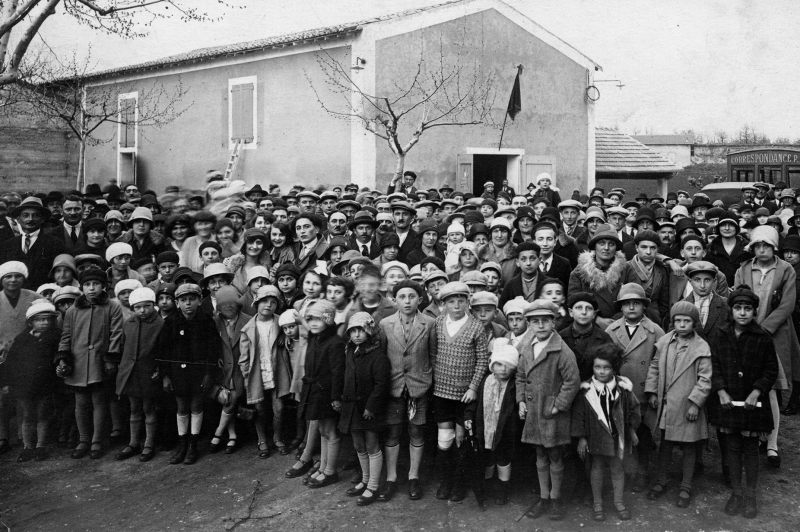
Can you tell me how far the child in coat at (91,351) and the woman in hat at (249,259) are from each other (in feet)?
3.67

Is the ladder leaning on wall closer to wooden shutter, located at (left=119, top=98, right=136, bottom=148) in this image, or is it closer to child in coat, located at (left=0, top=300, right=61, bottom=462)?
wooden shutter, located at (left=119, top=98, right=136, bottom=148)

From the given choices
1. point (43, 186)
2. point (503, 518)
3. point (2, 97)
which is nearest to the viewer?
point (503, 518)

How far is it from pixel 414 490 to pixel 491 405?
85cm

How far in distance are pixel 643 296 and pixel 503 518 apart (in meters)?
1.90

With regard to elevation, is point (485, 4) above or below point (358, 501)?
above

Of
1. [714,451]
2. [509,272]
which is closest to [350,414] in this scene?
[509,272]

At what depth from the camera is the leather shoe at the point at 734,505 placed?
480 cm

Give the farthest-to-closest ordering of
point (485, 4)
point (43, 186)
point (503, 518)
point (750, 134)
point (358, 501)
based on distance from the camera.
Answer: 1. point (750, 134)
2. point (43, 186)
3. point (485, 4)
4. point (358, 501)
5. point (503, 518)

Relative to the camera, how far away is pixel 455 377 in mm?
5188

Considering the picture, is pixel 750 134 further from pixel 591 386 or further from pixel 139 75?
pixel 591 386

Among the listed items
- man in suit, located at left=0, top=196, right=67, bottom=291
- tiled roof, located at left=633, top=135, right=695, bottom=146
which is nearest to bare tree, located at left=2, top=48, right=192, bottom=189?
man in suit, located at left=0, top=196, right=67, bottom=291

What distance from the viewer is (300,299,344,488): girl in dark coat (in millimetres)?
5430

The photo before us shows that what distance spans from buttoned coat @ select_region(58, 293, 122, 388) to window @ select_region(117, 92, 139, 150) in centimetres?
1252

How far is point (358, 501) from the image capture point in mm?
5164
